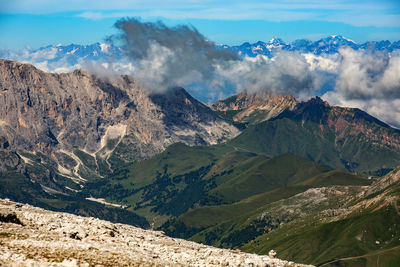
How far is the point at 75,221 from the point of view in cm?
13750

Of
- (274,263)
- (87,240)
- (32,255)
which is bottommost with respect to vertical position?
(274,263)

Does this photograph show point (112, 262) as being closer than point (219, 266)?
Yes

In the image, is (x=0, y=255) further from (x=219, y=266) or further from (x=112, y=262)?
(x=219, y=266)

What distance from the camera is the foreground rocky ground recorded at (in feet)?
286

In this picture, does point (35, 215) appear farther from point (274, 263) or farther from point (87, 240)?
point (274, 263)

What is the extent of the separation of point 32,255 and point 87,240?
24.8 m

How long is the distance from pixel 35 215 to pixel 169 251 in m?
34.8

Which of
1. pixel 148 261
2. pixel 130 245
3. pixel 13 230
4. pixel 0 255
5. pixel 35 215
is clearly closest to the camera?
pixel 0 255

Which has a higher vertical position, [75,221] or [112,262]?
[112,262]

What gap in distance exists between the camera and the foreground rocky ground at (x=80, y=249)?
8703 centimetres

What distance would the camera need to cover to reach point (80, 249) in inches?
3745

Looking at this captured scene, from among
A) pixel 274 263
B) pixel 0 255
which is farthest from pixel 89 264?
pixel 274 263

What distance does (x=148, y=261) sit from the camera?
321ft

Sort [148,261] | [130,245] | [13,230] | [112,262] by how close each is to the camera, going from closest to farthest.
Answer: [112,262], [148,261], [13,230], [130,245]
